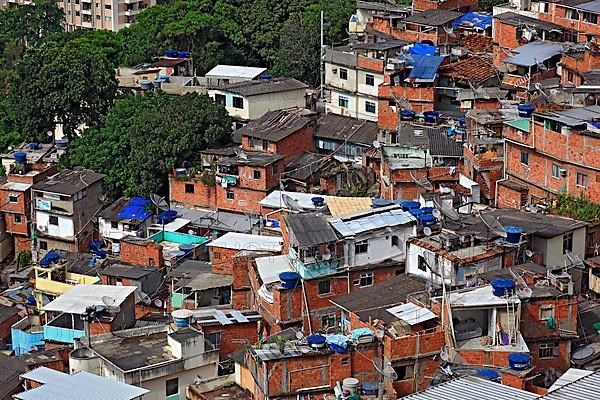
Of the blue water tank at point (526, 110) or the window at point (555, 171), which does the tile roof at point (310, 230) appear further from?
the blue water tank at point (526, 110)

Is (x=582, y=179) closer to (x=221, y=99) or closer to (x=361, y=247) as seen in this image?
(x=361, y=247)

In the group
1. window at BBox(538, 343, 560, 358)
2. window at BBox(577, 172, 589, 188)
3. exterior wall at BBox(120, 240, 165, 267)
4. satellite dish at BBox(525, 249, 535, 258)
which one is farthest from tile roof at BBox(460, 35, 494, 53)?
window at BBox(538, 343, 560, 358)

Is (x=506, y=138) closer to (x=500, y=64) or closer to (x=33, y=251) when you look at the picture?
(x=500, y=64)

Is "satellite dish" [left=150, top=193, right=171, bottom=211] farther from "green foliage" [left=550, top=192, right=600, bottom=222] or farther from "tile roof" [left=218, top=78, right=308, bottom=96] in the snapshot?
"green foliage" [left=550, top=192, right=600, bottom=222]

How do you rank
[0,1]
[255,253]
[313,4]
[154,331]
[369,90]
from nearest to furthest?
1. [154,331]
2. [255,253]
3. [369,90]
4. [313,4]
5. [0,1]

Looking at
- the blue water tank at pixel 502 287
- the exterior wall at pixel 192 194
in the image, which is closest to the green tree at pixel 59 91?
the exterior wall at pixel 192 194

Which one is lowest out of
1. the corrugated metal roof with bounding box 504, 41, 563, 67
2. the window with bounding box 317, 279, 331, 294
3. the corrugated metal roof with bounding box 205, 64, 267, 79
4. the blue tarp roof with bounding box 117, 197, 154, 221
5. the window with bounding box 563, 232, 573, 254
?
the blue tarp roof with bounding box 117, 197, 154, 221

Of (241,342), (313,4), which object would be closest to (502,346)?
A: (241,342)
